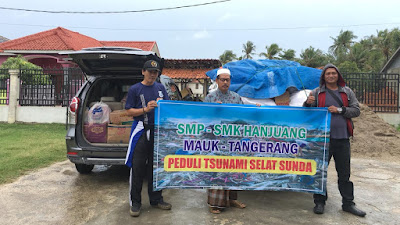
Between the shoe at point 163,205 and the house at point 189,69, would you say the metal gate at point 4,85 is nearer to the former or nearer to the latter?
the house at point 189,69

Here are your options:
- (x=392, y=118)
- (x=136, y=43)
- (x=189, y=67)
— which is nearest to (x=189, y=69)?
(x=189, y=67)

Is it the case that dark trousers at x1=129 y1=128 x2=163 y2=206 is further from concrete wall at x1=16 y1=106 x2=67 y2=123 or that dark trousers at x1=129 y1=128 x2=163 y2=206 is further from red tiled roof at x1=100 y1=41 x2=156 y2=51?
red tiled roof at x1=100 y1=41 x2=156 y2=51

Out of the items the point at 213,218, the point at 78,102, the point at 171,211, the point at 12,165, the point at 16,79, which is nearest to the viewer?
the point at 213,218

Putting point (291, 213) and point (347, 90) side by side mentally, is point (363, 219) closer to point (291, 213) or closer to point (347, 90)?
point (291, 213)

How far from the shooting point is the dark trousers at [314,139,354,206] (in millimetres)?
3447

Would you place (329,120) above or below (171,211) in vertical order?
above

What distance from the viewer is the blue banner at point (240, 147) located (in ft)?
11.1

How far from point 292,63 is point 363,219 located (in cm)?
262

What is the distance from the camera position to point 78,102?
4.44 metres

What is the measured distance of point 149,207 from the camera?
3643mm

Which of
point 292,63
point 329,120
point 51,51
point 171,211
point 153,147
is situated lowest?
point 171,211

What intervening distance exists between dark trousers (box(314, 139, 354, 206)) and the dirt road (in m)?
0.20

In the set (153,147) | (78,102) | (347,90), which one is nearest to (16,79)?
(78,102)

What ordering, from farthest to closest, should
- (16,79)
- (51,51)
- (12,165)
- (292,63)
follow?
1. (51,51)
2. (16,79)
3. (12,165)
4. (292,63)
